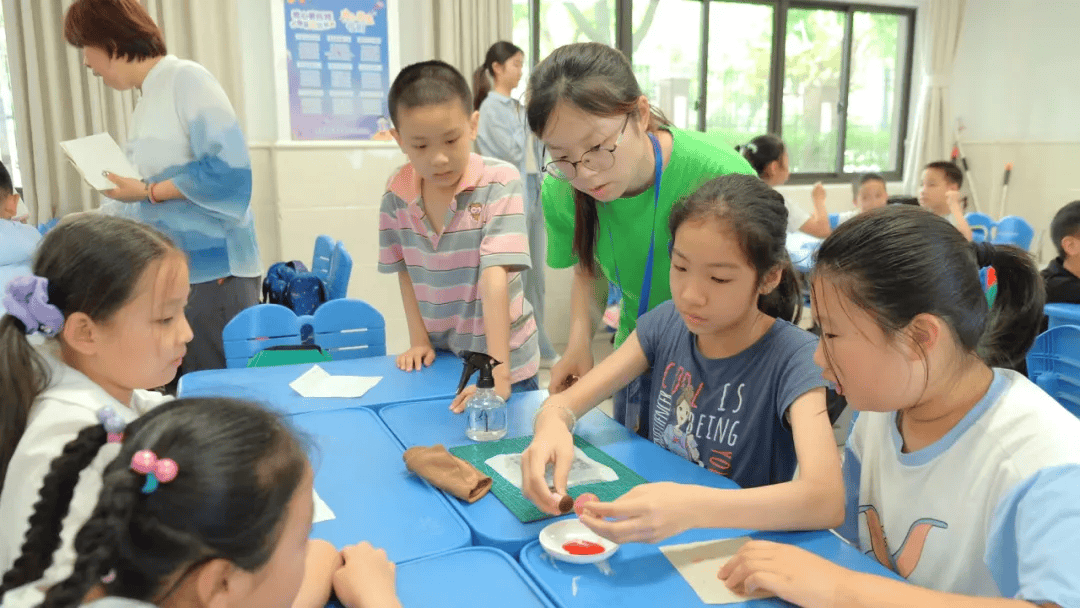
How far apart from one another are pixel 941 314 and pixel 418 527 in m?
0.76

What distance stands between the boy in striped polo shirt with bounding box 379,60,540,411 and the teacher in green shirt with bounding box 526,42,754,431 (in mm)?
131

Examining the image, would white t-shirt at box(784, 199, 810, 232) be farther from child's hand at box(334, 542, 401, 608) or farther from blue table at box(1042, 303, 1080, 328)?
child's hand at box(334, 542, 401, 608)

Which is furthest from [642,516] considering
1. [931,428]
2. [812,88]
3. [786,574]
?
[812,88]

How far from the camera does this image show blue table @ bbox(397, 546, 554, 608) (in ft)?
3.07

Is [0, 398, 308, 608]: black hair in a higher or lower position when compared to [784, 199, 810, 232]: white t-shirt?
higher

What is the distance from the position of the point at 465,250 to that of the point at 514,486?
2.70 ft

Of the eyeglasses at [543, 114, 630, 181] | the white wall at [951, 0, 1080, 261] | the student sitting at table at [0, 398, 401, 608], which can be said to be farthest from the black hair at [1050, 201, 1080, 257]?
the student sitting at table at [0, 398, 401, 608]

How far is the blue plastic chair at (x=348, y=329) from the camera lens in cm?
240

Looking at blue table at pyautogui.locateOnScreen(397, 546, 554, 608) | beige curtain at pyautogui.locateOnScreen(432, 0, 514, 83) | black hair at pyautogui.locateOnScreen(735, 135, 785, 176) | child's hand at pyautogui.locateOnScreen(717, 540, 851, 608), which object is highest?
beige curtain at pyautogui.locateOnScreen(432, 0, 514, 83)

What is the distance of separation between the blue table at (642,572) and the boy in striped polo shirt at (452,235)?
2.29ft

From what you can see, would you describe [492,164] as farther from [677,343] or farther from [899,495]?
[899,495]

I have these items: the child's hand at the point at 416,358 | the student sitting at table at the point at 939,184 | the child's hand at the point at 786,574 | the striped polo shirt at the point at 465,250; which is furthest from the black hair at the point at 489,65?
the child's hand at the point at 786,574

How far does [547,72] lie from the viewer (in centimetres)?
154

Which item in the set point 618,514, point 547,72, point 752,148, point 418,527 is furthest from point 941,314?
point 752,148
